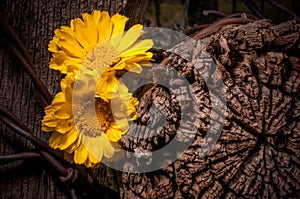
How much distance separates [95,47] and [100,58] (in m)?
0.03

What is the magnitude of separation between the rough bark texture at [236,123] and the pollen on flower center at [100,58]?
102 millimetres

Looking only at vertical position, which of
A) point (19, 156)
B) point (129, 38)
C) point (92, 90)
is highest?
point (129, 38)

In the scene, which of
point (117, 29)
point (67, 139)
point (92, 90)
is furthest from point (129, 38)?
point (67, 139)

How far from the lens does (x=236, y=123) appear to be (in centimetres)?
75

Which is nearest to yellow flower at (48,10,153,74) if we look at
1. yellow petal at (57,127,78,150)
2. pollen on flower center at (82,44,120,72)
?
pollen on flower center at (82,44,120,72)

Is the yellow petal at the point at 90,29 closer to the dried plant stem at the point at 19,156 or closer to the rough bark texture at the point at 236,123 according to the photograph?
the rough bark texture at the point at 236,123

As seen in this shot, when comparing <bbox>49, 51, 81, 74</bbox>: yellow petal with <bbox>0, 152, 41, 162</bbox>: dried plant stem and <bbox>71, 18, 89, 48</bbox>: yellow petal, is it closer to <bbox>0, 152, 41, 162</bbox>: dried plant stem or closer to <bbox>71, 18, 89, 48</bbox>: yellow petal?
<bbox>71, 18, 89, 48</bbox>: yellow petal

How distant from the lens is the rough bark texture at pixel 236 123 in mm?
741

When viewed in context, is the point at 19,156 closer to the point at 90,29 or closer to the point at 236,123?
the point at 90,29

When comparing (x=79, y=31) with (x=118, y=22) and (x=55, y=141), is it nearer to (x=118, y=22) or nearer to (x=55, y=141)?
(x=118, y=22)

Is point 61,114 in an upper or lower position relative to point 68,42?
lower

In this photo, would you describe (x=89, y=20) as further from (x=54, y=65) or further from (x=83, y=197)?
(x=83, y=197)

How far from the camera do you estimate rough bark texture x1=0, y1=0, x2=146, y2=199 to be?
2.60ft

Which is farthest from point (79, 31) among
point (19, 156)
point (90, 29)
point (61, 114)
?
point (19, 156)
